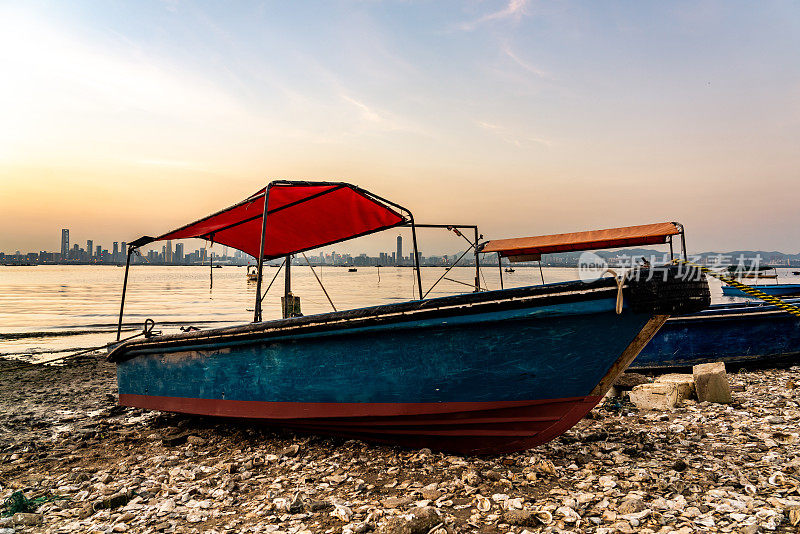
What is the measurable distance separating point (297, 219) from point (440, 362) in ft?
14.5

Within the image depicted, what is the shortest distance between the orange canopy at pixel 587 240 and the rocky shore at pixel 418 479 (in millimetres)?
2588

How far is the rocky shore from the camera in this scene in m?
3.72

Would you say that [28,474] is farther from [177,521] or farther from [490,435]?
[490,435]

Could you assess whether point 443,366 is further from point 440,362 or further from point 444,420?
point 444,420

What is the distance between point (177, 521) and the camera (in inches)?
158

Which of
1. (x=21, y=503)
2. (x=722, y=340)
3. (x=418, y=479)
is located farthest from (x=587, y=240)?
(x=21, y=503)

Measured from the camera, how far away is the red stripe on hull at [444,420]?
4.52m

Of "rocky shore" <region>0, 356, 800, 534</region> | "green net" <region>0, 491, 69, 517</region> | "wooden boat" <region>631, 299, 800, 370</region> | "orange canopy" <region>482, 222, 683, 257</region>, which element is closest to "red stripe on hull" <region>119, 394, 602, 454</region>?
"rocky shore" <region>0, 356, 800, 534</region>

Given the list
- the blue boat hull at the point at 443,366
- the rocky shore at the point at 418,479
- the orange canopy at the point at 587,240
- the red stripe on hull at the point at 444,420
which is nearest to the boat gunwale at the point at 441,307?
the blue boat hull at the point at 443,366

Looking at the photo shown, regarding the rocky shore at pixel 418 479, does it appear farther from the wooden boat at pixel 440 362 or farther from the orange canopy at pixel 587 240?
the orange canopy at pixel 587 240

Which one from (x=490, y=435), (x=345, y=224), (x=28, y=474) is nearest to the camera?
(x=490, y=435)

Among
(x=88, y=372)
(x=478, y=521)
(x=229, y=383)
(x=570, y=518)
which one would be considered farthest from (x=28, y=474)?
(x=88, y=372)

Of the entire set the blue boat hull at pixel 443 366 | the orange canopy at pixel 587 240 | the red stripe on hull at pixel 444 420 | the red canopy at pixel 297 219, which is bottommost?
the red stripe on hull at pixel 444 420

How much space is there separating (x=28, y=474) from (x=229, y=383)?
2498 mm
